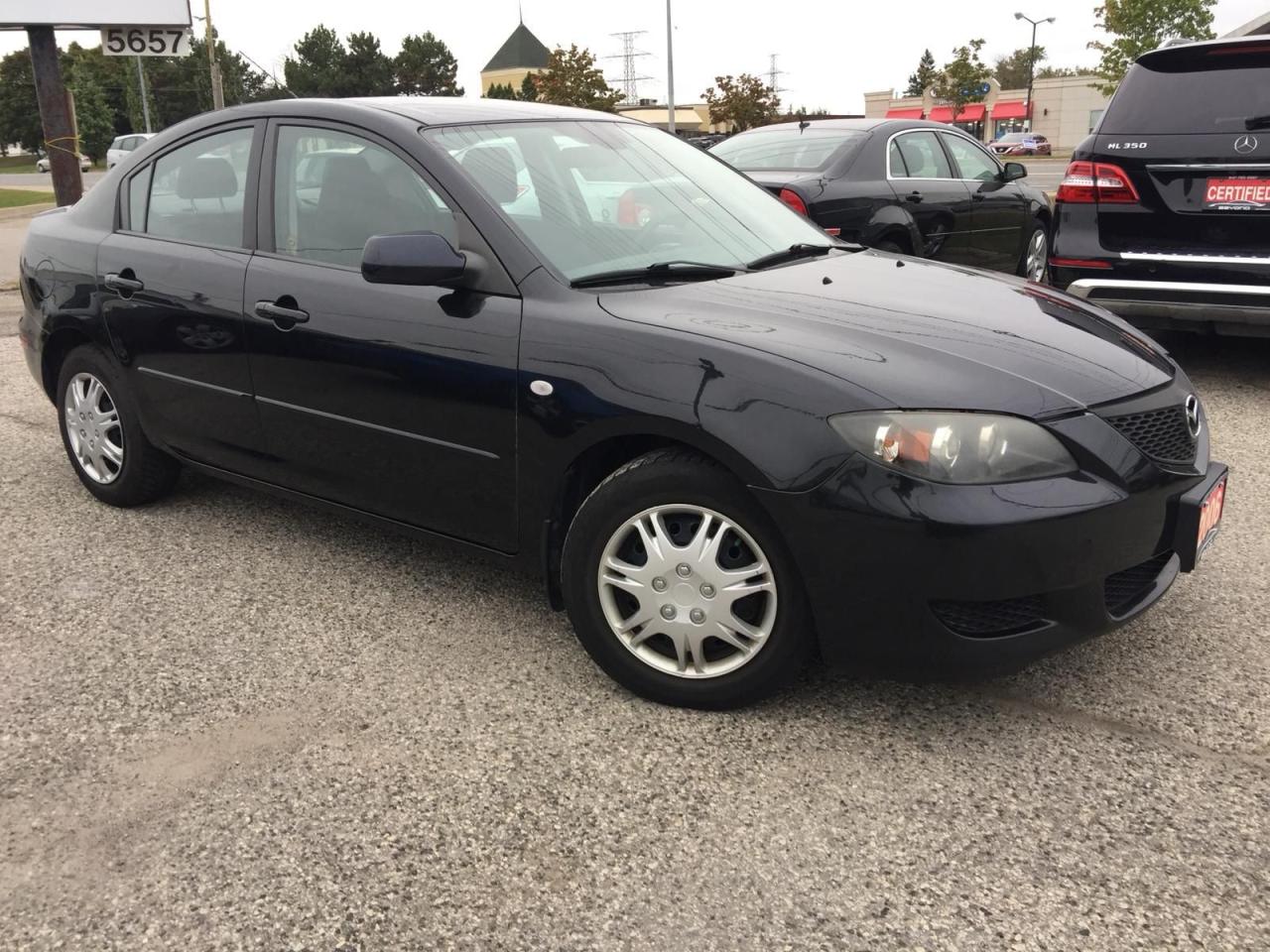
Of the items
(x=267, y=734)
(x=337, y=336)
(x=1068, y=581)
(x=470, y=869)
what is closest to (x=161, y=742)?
(x=267, y=734)

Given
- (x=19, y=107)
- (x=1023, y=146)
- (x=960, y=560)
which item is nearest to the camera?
(x=960, y=560)

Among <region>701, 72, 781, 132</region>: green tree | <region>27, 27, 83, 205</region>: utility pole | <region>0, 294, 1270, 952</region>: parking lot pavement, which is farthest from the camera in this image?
<region>701, 72, 781, 132</region>: green tree

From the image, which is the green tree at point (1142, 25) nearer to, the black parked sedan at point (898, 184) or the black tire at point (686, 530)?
the black parked sedan at point (898, 184)

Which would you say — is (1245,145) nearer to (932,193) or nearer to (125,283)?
(932,193)

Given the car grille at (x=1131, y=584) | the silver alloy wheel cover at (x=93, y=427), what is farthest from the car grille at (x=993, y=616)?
the silver alloy wheel cover at (x=93, y=427)

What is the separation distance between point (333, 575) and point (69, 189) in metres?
10.6

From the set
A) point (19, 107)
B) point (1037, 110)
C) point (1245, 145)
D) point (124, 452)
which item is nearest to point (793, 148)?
point (1245, 145)

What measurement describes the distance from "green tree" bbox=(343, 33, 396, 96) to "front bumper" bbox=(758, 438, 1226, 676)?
283 feet

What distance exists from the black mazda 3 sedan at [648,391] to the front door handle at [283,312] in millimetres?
12

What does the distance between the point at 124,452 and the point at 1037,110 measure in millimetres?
86116

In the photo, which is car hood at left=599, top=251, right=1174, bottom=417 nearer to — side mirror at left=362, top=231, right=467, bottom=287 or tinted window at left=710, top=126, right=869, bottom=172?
side mirror at left=362, top=231, right=467, bottom=287

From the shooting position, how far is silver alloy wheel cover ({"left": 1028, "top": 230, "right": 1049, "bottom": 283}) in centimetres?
923

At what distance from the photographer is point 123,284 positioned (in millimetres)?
4070

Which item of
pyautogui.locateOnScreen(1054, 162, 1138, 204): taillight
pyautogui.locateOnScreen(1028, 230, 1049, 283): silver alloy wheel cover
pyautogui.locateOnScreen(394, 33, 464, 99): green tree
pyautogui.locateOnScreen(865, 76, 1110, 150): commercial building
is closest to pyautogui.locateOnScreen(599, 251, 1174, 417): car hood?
pyautogui.locateOnScreen(1054, 162, 1138, 204): taillight
